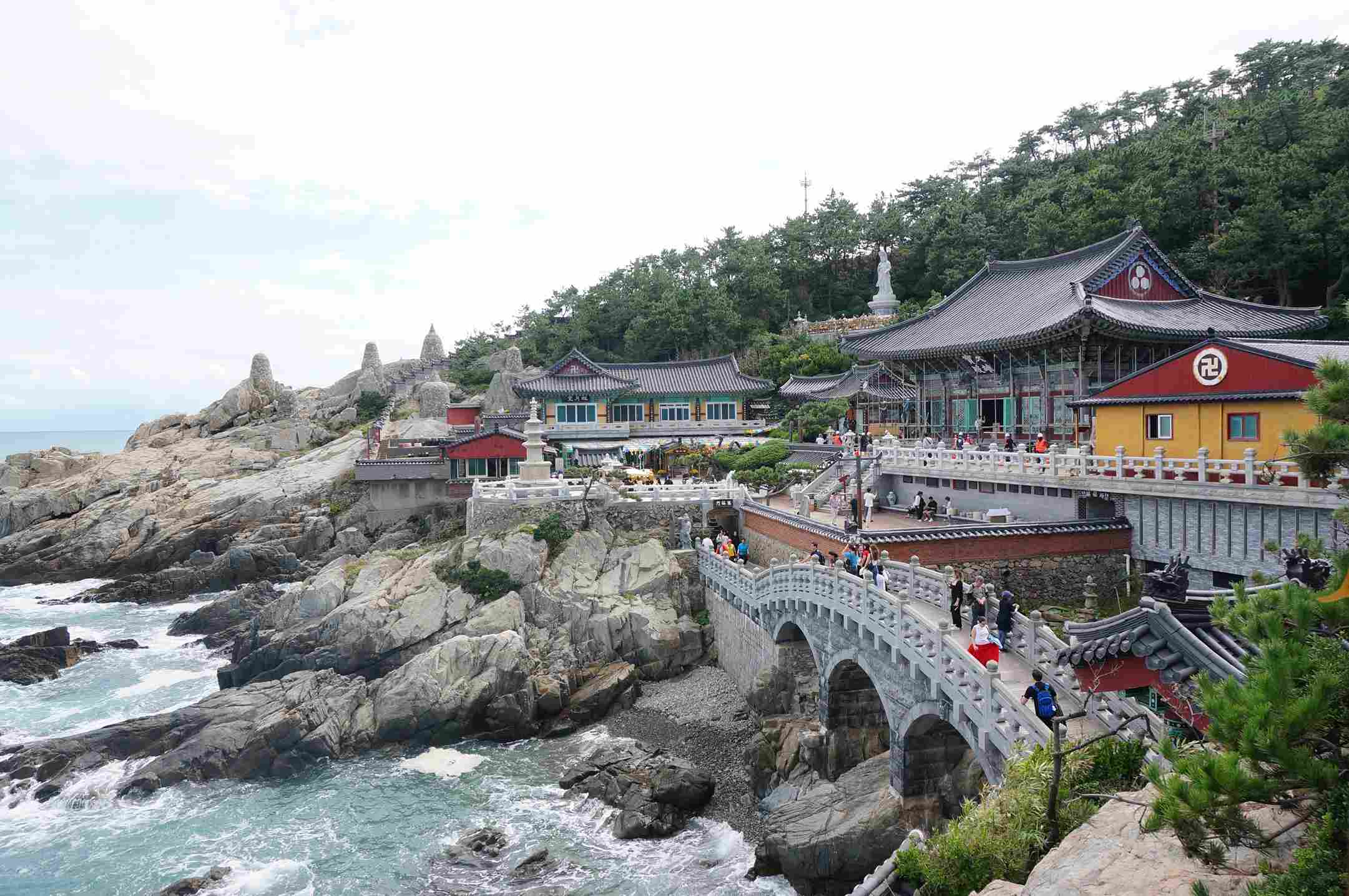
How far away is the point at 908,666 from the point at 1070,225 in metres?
49.0

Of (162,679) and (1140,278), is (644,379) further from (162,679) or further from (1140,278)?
(162,679)

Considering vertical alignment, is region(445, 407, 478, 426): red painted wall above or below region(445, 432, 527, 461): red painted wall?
above

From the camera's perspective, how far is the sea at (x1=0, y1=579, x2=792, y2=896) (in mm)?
21828

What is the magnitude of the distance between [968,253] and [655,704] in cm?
5118

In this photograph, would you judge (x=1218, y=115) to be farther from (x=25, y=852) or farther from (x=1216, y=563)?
(x=25, y=852)

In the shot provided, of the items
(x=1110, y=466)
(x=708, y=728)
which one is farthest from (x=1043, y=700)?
Result: (x=708, y=728)

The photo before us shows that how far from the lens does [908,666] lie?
19156mm

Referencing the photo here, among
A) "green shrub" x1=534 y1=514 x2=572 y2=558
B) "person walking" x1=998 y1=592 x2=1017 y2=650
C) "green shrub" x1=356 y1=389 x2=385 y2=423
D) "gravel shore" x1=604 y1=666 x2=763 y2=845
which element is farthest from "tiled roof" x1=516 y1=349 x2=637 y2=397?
"person walking" x1=998 y1=592 x2=1017 y2=650

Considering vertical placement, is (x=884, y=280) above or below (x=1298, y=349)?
above

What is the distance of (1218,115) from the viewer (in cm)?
7081

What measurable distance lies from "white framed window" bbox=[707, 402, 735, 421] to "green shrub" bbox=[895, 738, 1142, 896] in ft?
157

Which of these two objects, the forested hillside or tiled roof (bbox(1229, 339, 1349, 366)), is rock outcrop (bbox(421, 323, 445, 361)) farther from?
tiled roof (bbox(1229, 339, 1349, 366))

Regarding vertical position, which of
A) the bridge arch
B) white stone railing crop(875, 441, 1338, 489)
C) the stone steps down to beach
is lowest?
the stone steps down to beach

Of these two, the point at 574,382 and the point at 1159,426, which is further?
the point at 574,382
